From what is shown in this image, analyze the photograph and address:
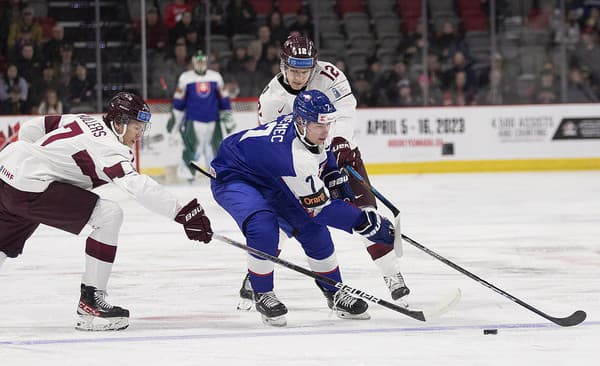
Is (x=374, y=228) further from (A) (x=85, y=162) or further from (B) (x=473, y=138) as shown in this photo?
(B) (x=473, y=138)

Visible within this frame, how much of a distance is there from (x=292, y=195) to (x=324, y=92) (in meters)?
0.68

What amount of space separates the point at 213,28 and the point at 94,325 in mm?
7908

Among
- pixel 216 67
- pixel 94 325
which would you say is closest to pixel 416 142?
pixel 216 67

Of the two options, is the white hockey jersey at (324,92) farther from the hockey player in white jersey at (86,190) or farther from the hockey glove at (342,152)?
the hockey player in white jersey at (86,190)

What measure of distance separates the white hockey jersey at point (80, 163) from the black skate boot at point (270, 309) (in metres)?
0.54

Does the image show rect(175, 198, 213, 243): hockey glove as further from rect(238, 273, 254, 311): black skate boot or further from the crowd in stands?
the crowd in stands

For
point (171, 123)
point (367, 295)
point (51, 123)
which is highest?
point (51, 123)

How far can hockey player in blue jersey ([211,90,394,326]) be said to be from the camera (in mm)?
4184

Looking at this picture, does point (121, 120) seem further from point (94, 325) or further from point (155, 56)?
point (155, 56)

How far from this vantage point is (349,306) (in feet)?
14.5

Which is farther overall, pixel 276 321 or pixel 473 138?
pixel 473 138

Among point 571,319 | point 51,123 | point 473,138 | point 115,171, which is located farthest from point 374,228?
point 473,138

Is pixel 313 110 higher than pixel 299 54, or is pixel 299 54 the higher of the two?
pixel 299 54

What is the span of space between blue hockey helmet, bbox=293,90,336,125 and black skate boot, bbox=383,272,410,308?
81 centimetres
